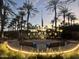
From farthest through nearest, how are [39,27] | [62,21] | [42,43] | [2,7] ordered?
[62,21] → [39,27] → [2,7] → [42,43]

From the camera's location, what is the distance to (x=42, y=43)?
21562mm

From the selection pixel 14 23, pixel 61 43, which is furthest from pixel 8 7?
pixel 14 23

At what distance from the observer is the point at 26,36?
91.5 ft

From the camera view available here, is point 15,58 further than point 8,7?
No

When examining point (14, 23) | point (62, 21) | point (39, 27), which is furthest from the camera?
point (14, 23)

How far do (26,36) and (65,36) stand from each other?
4.00 m

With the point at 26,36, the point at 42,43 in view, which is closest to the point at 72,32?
the point at 26,36

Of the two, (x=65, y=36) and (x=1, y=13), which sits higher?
(x=1, y=13)

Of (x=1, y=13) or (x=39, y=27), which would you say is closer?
(x=1, y=13)

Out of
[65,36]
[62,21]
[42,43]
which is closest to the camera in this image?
[42,43]

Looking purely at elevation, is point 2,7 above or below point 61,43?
above

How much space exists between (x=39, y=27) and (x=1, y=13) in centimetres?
695

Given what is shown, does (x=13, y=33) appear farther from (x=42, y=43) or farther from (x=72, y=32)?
(x=42, y=43)

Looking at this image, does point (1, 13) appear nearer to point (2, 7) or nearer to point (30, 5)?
point (2, 7)
